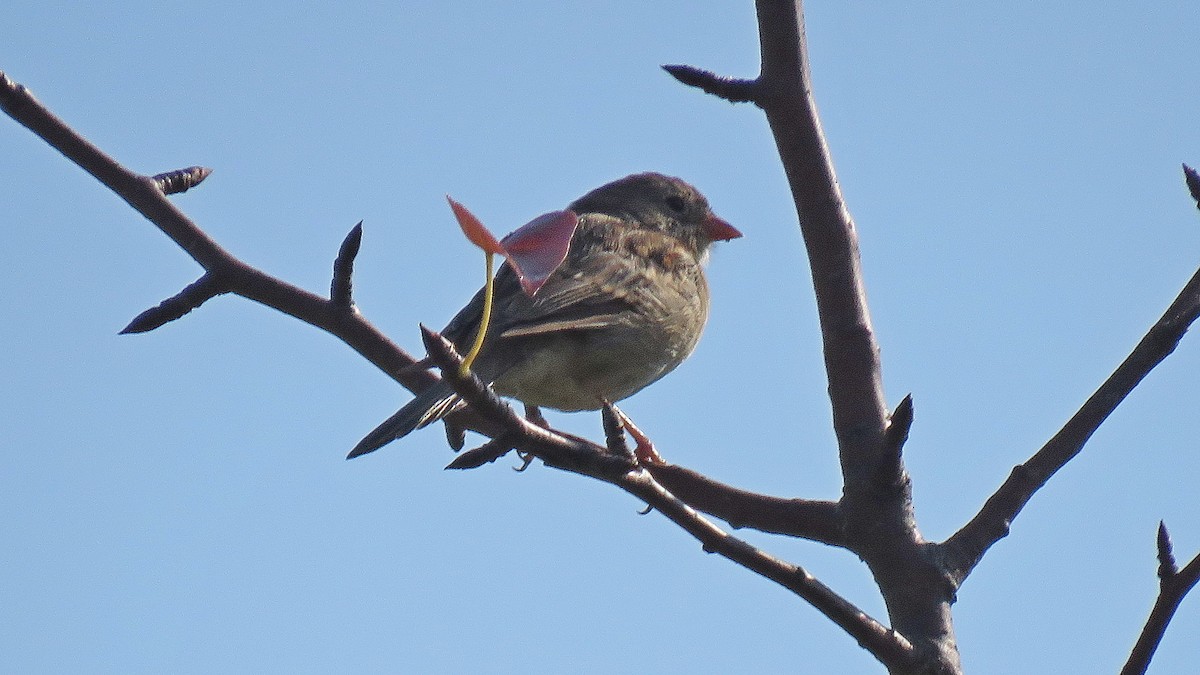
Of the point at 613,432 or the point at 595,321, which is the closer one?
the point at 613,432

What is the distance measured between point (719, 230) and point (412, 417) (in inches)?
188

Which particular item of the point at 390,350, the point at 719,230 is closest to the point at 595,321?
the point at 390,350

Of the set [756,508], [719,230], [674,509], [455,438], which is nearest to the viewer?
[674,509]

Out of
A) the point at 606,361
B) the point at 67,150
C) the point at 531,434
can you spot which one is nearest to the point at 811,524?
the point at 531,434

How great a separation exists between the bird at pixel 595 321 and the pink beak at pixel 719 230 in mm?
482

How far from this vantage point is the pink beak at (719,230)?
820 centimetres

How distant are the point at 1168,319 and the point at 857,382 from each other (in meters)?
0.77

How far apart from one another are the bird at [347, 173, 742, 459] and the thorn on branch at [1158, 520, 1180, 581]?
2.05 metres

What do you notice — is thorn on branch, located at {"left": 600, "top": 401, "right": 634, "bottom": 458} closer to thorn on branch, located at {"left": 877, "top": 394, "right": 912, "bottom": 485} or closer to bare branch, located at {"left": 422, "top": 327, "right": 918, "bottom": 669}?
bare branch, located at {"left": 422, "top": 327, "right": 918, "bottom": 669}

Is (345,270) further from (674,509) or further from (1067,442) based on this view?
(1067,442)

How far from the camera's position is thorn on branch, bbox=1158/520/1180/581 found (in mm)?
2768

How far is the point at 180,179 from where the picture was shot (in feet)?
12.1

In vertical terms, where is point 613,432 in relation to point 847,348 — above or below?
below

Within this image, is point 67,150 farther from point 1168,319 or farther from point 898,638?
point 1168,319
